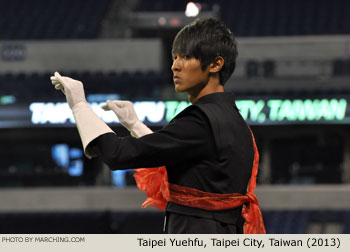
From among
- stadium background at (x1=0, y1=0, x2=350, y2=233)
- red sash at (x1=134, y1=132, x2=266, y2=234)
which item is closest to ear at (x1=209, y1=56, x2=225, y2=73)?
red sash at (x1=134, y1=132, x2=266, y2=234)

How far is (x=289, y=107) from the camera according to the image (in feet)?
49.0

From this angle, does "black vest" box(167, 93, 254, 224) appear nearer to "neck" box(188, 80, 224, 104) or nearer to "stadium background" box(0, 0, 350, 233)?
"neck" box(188, 80, 224, 104)

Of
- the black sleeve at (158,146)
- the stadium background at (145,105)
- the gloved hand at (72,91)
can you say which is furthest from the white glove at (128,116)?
the stadium background at (145,105)

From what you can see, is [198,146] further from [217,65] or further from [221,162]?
[217,65]

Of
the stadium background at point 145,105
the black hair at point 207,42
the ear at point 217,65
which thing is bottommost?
the stadium background at point 145,105

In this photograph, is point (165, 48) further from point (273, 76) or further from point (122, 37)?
point (273, 76)

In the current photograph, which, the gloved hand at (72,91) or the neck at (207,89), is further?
the neck at (207,89)

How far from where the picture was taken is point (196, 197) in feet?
7.89

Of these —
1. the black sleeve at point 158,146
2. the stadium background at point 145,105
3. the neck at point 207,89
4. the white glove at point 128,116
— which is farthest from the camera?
the stadium background at point 145,105

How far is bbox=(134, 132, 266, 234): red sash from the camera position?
94.7 inches

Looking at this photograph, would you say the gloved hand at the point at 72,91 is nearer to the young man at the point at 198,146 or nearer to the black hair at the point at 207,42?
the young man at the point at 198,146

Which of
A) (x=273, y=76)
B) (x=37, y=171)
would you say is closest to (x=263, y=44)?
(x=273, y=76)

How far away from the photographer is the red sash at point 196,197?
2.41 m

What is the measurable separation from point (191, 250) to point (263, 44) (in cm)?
1423
